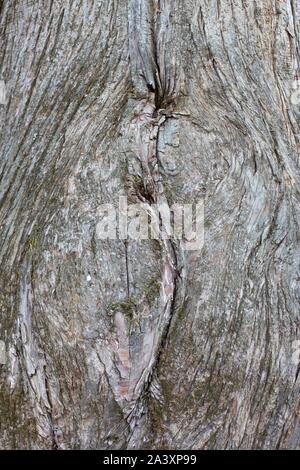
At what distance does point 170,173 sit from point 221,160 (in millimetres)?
205

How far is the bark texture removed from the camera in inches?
91.8

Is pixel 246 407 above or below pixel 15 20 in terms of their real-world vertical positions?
below

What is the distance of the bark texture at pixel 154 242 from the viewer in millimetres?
2332

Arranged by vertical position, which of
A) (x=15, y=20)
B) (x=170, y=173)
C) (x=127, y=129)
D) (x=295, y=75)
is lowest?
(x=170, y=173)

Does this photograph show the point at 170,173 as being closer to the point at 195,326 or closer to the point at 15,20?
the point at 195,326

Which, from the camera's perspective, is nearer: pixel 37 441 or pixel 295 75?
pixel 37 441

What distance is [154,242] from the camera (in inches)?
92.3

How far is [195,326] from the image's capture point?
7.88 feet
